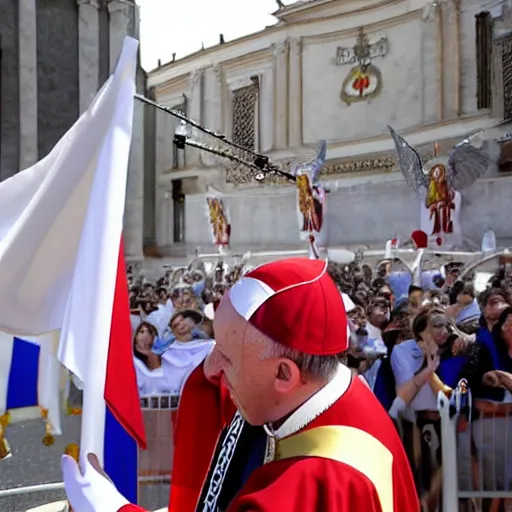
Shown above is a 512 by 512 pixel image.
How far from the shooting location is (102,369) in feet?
6.48

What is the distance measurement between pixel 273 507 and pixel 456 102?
695 inches

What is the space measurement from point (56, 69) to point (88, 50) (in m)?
0.70

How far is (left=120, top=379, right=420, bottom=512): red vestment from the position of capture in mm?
1153

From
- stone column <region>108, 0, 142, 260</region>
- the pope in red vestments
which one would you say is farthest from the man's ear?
stone column <region>108, 0, 142, 260</region>

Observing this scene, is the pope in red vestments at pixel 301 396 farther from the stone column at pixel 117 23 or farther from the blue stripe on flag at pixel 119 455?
the stone column at pixel 117 23

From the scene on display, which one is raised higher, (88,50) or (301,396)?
(88,50)

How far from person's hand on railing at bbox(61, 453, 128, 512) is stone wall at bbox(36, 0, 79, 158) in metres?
12.2

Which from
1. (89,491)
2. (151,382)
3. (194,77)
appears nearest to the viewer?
(89,491)

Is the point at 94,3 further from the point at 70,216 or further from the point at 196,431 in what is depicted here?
the point at 196,431

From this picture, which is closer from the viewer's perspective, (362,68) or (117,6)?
(117,6)

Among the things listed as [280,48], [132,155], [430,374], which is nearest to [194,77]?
[280,48]

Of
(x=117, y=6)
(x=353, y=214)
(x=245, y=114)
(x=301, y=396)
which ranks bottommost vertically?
(x=301, y=396)

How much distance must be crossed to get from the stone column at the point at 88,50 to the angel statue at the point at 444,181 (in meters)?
5.63

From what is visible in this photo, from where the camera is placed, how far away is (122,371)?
209 centimetres
